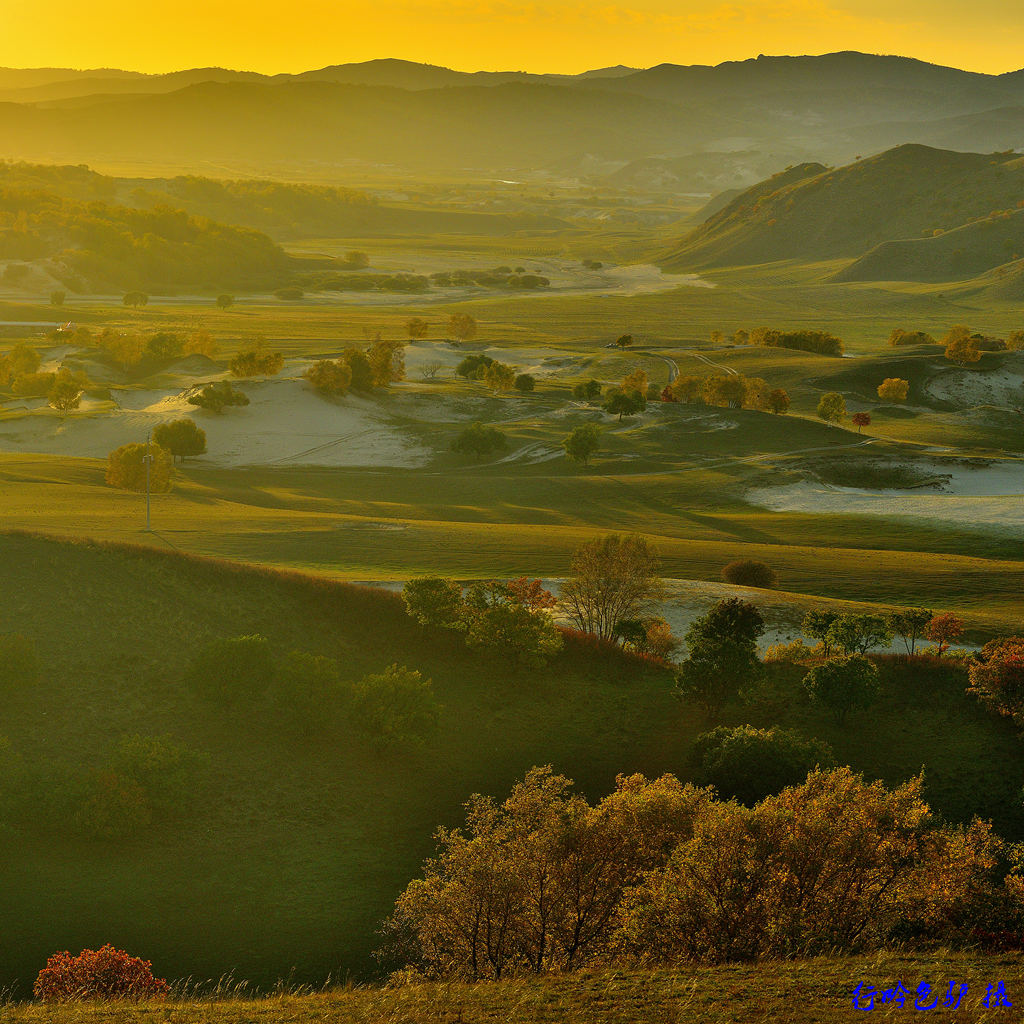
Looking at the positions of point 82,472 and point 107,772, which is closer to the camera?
point 107,772

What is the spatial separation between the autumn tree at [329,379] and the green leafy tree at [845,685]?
3936 inches

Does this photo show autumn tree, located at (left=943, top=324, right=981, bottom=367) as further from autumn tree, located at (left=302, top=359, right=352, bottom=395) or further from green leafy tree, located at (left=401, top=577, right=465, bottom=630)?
green leafy tree, located at (left=401, top=577, right=465, bottom=630)

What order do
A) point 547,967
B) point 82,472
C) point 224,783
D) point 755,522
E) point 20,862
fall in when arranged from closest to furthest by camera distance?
point 547,967, point 20,862, point 224,783, point 755,522, point 82,472

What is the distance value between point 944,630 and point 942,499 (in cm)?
4703

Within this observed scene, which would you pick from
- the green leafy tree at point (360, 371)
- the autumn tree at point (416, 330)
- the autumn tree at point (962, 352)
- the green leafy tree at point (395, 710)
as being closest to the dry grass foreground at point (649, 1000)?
the green leafy tree at point (395, 710)

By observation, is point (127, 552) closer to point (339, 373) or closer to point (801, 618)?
point (801, 618)

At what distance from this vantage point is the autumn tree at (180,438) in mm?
111250

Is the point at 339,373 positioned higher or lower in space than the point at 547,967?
higher

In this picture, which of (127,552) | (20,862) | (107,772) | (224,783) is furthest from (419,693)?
(127,552)

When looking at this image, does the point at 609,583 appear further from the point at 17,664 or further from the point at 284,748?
the point at 17,664

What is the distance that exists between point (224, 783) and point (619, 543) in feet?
91.2

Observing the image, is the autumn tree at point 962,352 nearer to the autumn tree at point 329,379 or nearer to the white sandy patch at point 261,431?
the white sandy patch at point 261,431

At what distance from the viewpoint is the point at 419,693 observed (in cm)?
4147

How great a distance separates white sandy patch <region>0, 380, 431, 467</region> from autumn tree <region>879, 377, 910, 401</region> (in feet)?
226
